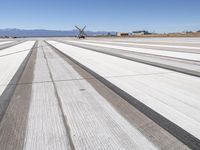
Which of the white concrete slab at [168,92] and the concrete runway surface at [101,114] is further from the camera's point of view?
the white concrete slab at [168,92]

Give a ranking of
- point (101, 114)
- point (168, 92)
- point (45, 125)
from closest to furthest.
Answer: point (45, 125) < point (101, 114) < point (168, 92)

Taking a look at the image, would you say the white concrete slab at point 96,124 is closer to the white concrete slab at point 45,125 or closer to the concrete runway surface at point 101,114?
the concrete runway surface at point 101,114

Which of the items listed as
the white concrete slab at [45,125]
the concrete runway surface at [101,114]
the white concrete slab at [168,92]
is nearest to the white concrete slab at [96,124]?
the concrete runway surface at [101,114]

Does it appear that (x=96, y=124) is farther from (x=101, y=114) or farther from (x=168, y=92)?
(x=168, y=92)

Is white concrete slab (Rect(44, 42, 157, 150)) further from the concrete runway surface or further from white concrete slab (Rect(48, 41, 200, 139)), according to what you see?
white concrete slab (Rect(48, 41, 200, 139))

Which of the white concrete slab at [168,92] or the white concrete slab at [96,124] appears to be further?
the white concrete slab at [168,92]

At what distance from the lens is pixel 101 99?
5426mm

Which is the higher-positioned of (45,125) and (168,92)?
(45,125)

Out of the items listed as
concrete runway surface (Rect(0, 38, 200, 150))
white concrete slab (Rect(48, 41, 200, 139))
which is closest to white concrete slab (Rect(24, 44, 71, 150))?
concrete runway surface (Rect(0, 38, 200, 150))

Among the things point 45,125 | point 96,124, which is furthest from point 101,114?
point 45,125

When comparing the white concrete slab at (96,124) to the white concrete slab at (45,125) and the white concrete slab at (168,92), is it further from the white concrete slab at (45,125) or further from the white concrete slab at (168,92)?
Result: the white concrete slab at (168,92)

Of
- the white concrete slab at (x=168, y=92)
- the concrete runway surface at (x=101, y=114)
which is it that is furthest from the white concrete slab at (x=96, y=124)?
the white concrete slab at (x=168, y=92)

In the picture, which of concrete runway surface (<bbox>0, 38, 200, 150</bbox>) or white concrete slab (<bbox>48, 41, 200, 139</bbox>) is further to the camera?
white concrete slab (<bbox>48, 41, 200, 139</bbox>)

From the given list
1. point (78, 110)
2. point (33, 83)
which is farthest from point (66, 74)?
point (78, 110)
